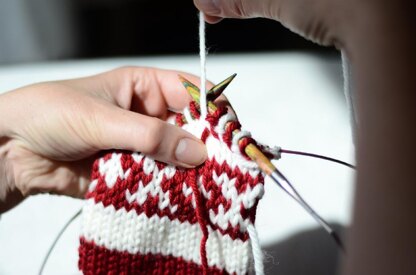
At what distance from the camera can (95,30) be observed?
1647 millimetres

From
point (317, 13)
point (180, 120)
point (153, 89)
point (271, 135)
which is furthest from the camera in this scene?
point (271, 135)

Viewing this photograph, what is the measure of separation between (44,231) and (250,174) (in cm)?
50

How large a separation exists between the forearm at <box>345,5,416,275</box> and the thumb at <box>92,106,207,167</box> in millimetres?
266

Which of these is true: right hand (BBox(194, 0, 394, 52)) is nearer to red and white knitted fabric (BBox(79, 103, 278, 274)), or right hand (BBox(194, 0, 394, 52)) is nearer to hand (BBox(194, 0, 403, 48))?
hand (BBox(194, 0, 403, 48))

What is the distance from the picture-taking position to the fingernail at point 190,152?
604 mm

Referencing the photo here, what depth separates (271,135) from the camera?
1.03 metres

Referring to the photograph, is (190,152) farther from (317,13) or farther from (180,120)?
(317,13)

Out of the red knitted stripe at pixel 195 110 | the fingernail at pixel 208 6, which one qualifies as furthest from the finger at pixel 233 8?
the red knitted stripe at pixel 195 110

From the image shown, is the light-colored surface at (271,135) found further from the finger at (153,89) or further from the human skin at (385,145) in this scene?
the human skin at (385,145)

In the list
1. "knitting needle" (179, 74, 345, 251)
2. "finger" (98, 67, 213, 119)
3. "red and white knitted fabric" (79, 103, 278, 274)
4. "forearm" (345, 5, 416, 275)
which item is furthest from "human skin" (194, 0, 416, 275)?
"finger" (98, 67, 213, 119)

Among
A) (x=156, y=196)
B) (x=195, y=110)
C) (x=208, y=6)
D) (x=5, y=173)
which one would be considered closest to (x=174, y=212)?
(x=156, y=196)

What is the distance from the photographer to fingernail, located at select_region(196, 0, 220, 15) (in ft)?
1.97

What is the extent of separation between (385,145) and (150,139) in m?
0.32

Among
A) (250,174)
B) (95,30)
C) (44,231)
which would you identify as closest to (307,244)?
(250,174)
